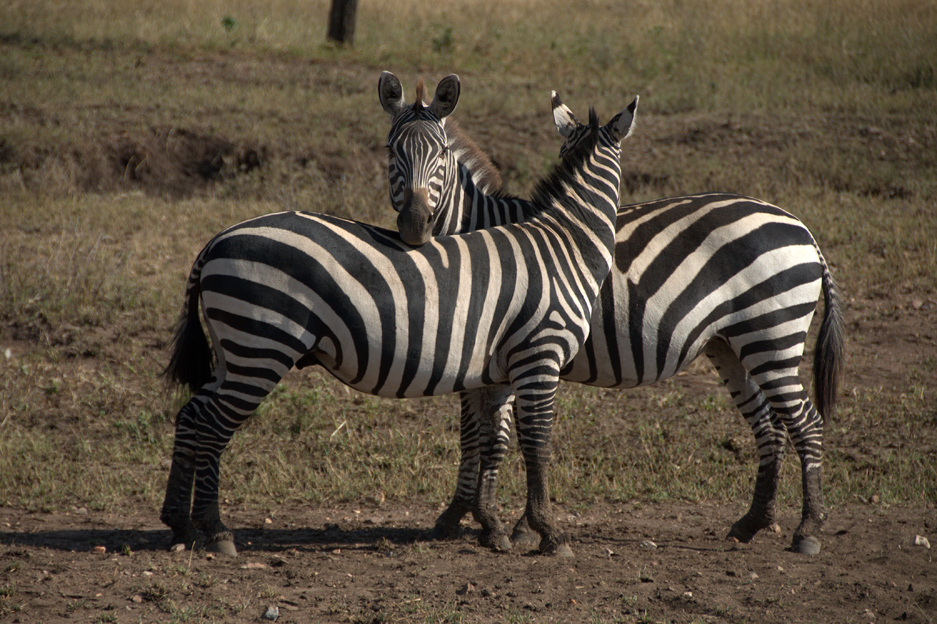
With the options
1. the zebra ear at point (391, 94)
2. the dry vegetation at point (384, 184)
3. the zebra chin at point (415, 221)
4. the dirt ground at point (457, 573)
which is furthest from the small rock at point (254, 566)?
the zebra ear at point (391, 94)

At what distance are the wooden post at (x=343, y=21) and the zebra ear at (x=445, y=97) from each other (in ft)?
45.9

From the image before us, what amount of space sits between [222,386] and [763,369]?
323 cm

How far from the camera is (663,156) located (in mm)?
12250

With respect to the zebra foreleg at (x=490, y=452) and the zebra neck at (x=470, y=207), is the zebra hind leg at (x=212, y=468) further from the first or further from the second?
the zebra neck at (x=470, y=207)

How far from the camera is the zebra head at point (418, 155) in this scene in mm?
4586

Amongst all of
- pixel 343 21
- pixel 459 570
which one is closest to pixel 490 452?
pixel 459 570

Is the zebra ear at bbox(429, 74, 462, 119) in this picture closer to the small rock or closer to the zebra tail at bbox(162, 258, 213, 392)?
the zebra tail at bbox(162, 258, 213, 392)

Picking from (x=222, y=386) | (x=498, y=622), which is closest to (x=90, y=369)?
(x=222, y=386)

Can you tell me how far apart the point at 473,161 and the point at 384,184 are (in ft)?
20.0

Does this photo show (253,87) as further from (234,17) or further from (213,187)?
(234,17)

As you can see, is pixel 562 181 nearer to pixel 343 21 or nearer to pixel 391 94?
pixel 391 94

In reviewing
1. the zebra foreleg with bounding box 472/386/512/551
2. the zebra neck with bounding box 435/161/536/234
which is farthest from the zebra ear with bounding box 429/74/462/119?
the zebra foreleg with bounding box 472/386/512/551

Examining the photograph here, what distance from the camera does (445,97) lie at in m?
5.21

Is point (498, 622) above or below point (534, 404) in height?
below
